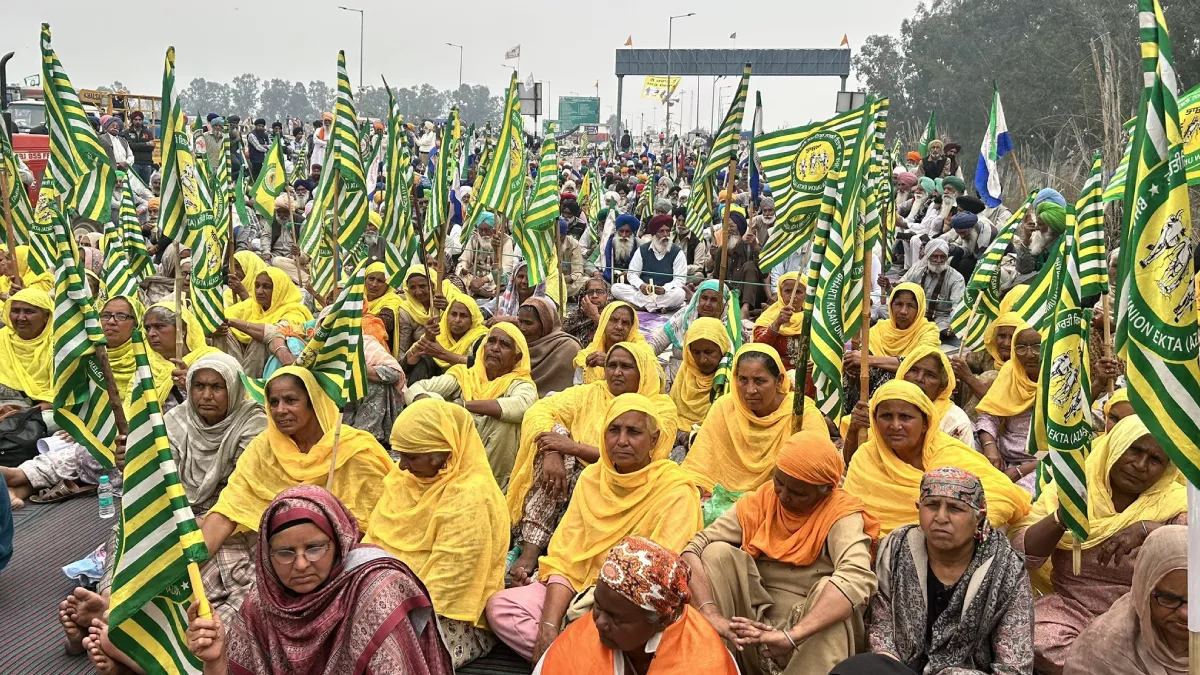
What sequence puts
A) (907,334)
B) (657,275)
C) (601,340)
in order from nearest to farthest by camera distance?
1. (601,340)
2. (907,334)
3. (657,275)

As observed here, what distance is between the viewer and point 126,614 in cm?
297

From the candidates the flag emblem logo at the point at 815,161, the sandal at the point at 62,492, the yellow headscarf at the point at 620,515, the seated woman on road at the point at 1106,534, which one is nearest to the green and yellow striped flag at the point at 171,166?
the sandal at the point at 62,492

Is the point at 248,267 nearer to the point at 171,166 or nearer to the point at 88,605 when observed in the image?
the point at 171,166

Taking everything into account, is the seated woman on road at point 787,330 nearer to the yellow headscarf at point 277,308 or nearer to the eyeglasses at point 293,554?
the yellow headscarf at point 277,308

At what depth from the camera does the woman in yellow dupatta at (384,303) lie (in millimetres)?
7746

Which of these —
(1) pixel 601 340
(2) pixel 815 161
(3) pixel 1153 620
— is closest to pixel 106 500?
(1) pixel 601 340

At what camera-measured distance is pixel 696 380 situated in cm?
617

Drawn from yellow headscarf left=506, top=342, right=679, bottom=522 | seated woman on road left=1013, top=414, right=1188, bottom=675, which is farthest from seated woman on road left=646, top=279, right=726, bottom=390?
seated woman on road left=1013, top=414, right=1188, bottom=675

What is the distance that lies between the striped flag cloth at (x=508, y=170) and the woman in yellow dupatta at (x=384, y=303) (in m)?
1.12

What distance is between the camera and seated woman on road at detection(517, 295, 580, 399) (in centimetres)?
689

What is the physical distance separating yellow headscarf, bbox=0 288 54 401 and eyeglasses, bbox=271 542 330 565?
4.52 meters

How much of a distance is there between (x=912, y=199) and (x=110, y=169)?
440 inches

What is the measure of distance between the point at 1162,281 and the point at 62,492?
5934 mm

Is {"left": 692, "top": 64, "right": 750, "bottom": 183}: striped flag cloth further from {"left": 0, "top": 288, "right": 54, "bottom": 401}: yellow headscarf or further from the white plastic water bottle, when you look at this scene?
{"left": 0, "top": 288, "right": 54, "bottom": 401}: yellow headscarf
